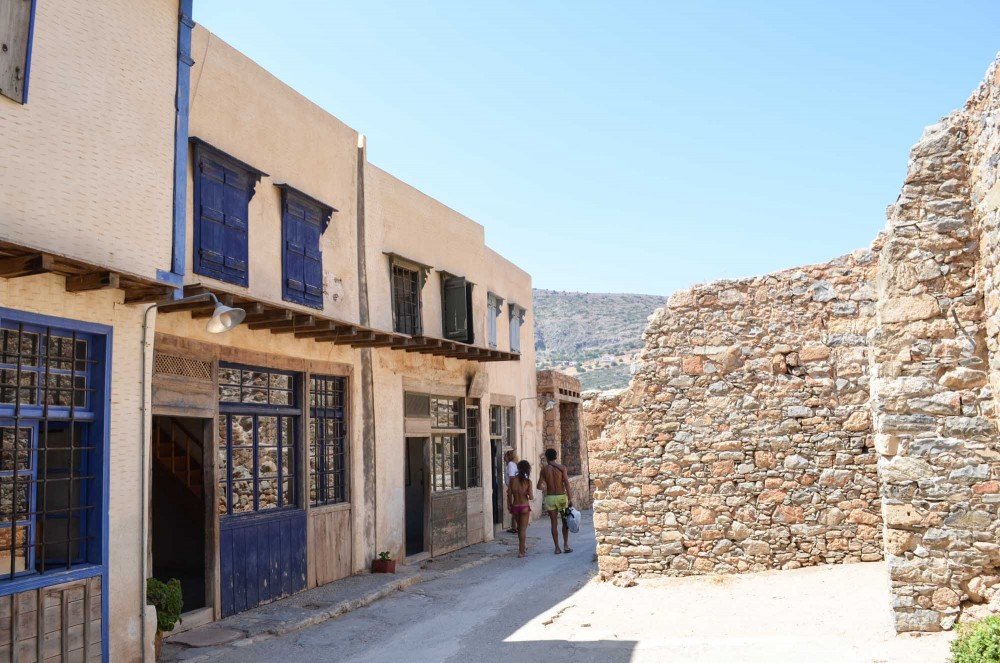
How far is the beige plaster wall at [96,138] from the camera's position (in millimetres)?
Answer: 6469

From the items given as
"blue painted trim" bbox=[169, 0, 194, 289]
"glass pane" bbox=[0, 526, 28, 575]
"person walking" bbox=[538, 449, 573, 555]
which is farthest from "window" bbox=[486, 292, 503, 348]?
"glass pane" bbox=[0, 526, 28, 575]

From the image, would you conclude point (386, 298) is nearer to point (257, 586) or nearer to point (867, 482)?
point (257, 586)

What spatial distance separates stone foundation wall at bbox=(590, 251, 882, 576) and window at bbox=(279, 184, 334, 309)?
4376 mm

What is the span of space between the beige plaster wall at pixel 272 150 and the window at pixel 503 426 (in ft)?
20.9

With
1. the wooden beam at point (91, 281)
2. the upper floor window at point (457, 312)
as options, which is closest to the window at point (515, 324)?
the upper floor window at point (457, 312)

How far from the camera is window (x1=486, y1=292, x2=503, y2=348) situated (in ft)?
59.9

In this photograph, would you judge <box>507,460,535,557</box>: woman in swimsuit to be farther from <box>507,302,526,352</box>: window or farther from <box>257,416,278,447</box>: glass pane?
<box>507,302,526,352</box>: window

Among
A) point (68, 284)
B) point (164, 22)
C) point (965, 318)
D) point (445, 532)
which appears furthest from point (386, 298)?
point (965, 318)

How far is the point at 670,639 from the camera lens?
7730 mm

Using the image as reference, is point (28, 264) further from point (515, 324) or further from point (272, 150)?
point (515, 324)

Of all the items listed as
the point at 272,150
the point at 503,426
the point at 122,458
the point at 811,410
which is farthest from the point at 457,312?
the point at 122,458

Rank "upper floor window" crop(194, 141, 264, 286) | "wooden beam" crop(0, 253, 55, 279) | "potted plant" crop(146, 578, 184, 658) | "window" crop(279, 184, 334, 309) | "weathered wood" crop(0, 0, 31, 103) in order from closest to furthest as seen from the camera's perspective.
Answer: "wooden beam" crop(0, 253, 55, 279) → "weathered wood" crop(0, 0, 31, 103) → "potted plant" crop(146, 578, 184, 658) → "upper floor window" crop(194, 141, 264, 286) → "window" crop(279, 184, 334, 309)

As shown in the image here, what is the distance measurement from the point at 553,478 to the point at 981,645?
30.3ft

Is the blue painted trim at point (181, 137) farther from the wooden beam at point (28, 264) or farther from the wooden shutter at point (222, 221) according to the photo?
the wooden beam at point (28, 264)
